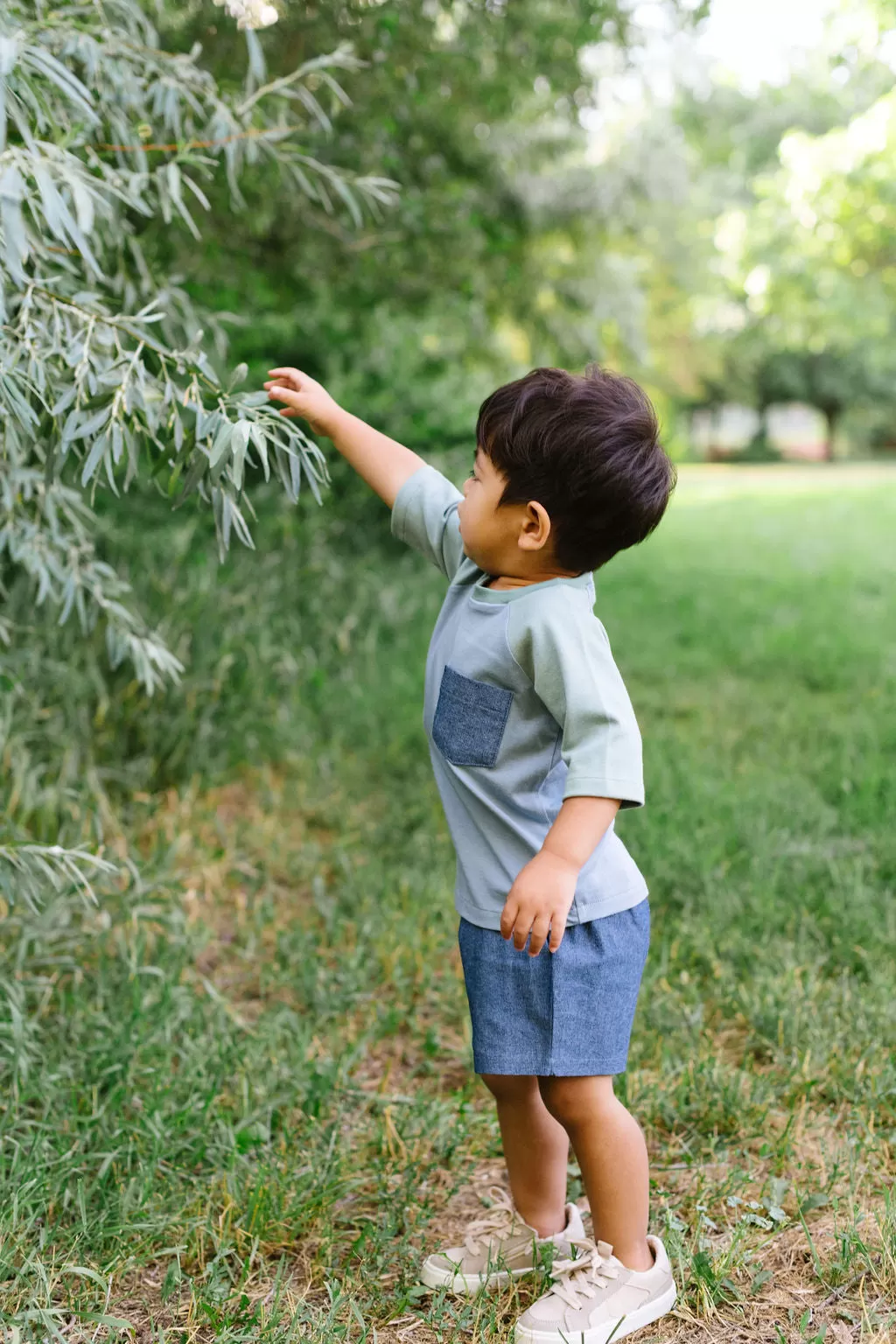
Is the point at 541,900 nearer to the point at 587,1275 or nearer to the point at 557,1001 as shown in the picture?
the point at 557,1001

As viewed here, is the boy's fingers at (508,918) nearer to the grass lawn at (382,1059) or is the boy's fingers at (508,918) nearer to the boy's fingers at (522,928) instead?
the boy's fingers at (522,928)

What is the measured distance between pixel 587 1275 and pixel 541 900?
0.65m

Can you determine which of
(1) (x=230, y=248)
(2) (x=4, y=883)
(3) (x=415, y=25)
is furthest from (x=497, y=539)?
(3) (x=415, y=25)

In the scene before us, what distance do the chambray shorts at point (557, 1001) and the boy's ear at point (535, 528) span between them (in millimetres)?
579

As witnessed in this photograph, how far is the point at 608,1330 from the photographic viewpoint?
6.09 feet

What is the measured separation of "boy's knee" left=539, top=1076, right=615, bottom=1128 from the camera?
186 centimetres

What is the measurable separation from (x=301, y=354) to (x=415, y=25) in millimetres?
3592

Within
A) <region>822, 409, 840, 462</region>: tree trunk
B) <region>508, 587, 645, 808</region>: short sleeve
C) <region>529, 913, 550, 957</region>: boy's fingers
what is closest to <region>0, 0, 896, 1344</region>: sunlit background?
<region>508, 587, 645, 808</region>: short sleeve

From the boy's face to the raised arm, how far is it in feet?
0.83

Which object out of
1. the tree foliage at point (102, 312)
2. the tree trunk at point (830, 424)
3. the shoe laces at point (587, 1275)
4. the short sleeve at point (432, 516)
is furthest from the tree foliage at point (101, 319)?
the tree trunk at point (830, 424)

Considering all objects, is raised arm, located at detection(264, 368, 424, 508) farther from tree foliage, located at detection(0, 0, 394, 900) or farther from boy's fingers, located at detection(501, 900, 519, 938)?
boy's fingers, located at detection(501, 900, 519, 938)

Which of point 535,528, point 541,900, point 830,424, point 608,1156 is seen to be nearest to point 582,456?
point 535,528

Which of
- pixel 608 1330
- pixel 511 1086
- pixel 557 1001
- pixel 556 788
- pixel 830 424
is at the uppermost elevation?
pixel 830 424

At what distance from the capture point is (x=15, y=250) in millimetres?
1527
